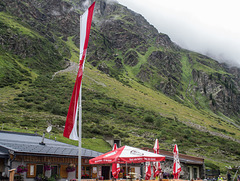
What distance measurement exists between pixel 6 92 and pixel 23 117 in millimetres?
27312

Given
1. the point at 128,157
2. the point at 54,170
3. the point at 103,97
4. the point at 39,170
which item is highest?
the point at 103,97

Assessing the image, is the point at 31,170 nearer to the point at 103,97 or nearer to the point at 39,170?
the point at 39,170

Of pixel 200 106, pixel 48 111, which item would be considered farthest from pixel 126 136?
pixel 200 106

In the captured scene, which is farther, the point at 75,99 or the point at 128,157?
the point at 128,157

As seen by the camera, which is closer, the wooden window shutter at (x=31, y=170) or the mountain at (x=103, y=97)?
the wooden window shutter at (x=31, y=170)

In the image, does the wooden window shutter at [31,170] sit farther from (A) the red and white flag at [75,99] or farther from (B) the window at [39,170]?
(A) the red and white flag at [75,99]

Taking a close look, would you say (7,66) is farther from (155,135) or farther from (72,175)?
(72,175)

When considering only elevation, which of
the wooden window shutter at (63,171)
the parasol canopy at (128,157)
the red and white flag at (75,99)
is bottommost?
the wooden window shutter at (63,171)

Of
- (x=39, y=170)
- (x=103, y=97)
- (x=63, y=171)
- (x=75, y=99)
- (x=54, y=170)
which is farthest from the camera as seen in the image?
(x=103, y=97)

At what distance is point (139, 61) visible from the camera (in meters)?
198

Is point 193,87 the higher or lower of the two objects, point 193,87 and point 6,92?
the higher

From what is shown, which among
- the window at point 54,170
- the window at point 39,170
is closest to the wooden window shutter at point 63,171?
the window at point 54,170

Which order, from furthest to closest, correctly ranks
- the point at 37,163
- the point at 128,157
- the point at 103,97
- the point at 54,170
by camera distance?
1. the point at 103,97
2. the point at 54,170
3. the point at 37,163
4. the point at 128,157

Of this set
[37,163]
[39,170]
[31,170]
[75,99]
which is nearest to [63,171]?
[39,170]
